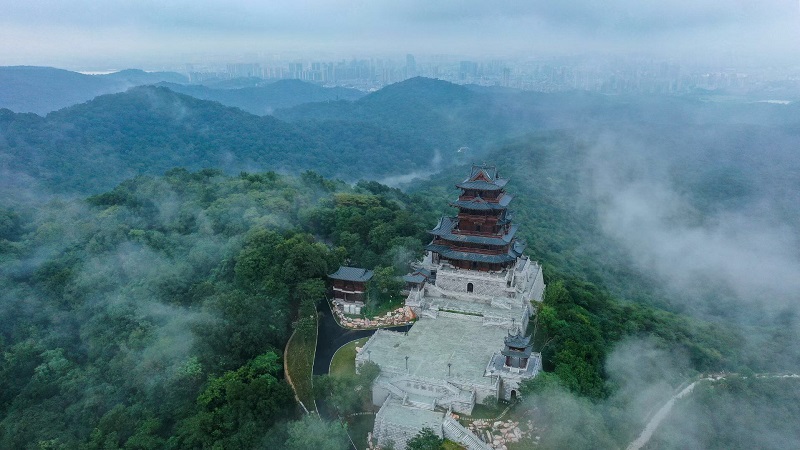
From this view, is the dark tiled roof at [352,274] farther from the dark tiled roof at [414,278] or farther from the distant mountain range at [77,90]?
the distant mountain range at [77,90]

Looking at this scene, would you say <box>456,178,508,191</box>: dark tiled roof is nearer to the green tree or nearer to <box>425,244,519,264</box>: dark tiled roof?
<box>425,244,519,264</box>: dark tiled roof

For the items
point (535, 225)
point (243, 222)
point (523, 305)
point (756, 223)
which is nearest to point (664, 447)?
point (523, 305)

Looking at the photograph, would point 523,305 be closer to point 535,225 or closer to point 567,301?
point 567,301

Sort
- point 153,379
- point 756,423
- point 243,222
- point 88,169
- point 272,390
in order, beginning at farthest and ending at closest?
1. point 88,169
2. point 243,222
3. point 756,423
4. point 153,379
5. point 272,390

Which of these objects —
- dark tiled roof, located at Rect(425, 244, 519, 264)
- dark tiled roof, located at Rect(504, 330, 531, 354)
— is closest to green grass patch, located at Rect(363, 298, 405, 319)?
dark tiled roof, located at Rect(425, 244, 519, 264)

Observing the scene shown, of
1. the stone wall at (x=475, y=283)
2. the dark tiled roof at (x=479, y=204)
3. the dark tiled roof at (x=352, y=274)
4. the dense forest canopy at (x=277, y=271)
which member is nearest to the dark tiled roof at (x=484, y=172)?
the dark tiled roof at (x=479, y=204)
